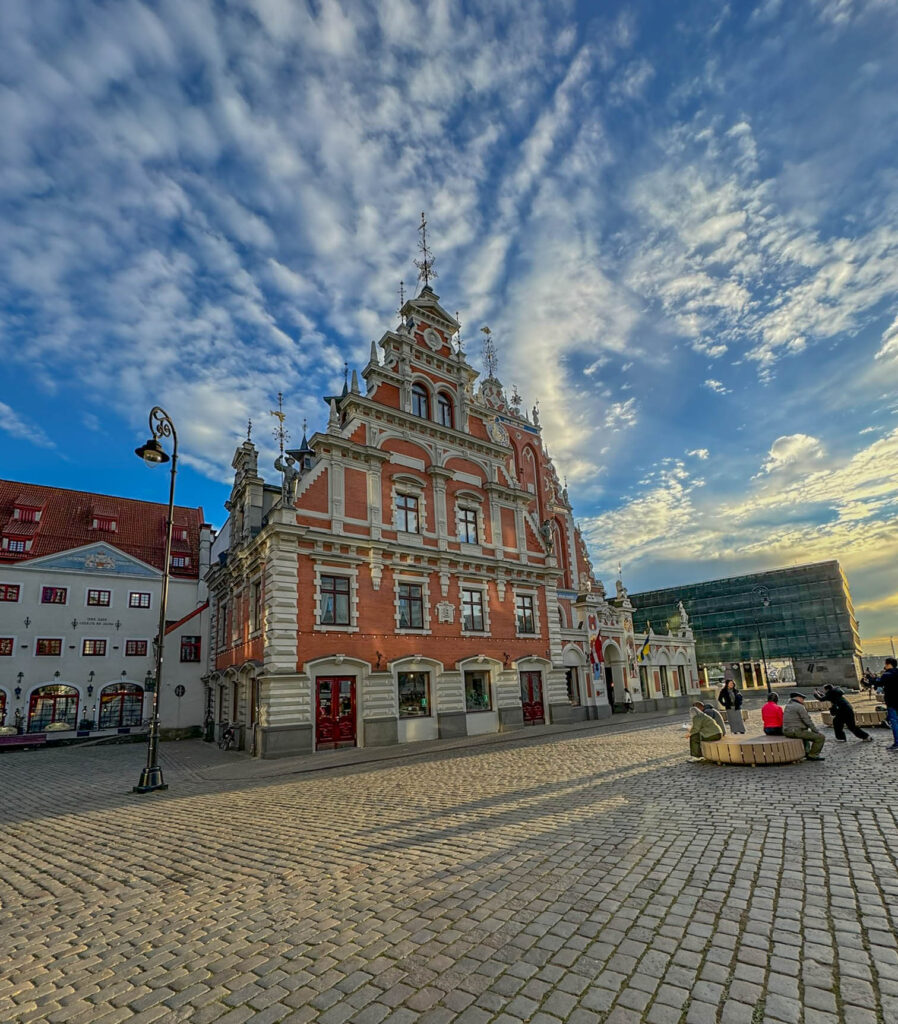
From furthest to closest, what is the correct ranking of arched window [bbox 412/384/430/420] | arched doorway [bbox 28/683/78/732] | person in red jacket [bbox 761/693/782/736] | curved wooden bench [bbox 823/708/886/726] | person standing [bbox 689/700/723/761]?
arched doorway [bbox 28/683/78/732], arched window [bbox 412/384/430/420], curved wooden bench [bbox 823/708/886/726], person in red jacket [bbox 761/693/782/736], person standing [bbox 689/700/723/761]

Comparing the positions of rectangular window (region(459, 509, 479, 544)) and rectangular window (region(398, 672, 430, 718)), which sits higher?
rectangular window (region(459, 509, 479, 544))

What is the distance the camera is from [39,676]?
3047 cm

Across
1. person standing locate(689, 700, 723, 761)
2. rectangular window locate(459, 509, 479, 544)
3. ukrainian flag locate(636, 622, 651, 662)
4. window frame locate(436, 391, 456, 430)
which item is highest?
window frame locate(436, 391, 456, 430)

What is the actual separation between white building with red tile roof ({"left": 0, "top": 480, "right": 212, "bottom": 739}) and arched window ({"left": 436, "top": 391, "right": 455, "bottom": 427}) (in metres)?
19.8

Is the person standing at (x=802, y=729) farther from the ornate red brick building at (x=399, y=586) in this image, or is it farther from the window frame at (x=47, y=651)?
the window frame at (x=47, y=651)

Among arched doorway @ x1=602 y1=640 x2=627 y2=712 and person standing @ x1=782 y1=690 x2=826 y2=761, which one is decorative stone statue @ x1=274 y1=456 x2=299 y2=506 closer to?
person standing @ x1=782 y1=690 x2=826 y2=761

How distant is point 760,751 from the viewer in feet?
37.6

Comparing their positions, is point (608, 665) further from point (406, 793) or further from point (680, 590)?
point (680, 590)

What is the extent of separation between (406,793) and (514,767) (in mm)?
3625

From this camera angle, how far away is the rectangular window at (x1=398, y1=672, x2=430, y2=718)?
73.7 feet

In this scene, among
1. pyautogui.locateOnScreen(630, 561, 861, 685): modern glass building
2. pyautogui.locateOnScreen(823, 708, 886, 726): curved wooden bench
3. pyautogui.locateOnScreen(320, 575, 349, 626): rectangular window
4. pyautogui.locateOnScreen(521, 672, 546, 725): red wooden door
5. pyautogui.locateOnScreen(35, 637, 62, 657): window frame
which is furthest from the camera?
pyautogui.locateOnScreen(630, 561, 861, 685): modern glass building

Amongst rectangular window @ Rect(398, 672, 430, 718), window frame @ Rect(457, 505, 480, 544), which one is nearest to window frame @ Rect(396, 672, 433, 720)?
rectangular window @ Rect(398, 672, 430, 718)

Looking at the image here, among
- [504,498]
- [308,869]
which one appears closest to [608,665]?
[504,498]

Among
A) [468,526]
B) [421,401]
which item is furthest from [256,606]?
[421,401]
